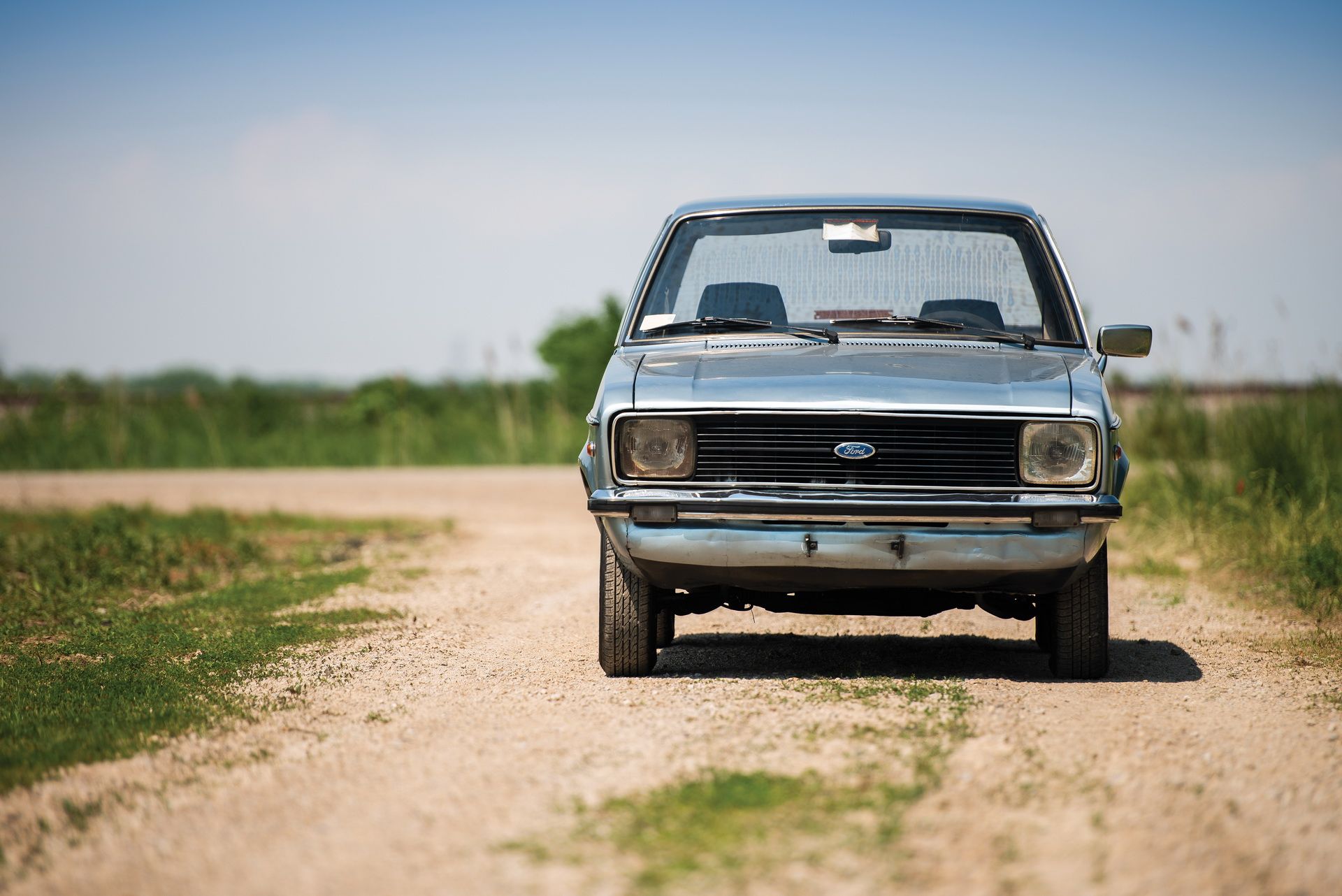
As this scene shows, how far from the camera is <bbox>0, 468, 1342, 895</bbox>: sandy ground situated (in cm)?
312

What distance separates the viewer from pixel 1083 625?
Result: 5.39m

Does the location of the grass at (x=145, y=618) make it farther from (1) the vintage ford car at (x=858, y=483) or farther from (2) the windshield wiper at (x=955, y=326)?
(2) the windshield wiper at (x=955, y=326)

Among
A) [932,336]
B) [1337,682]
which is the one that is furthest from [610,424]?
[1337,682]

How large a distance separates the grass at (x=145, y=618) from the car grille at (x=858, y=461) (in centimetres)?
192

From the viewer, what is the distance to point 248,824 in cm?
Answer: 350

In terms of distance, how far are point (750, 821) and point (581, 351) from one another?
28523 millimetres

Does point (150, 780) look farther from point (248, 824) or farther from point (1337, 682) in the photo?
point (1337, 682)

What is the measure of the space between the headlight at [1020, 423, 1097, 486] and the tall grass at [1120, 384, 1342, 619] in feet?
10.6

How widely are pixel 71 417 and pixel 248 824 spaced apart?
21.4 metres

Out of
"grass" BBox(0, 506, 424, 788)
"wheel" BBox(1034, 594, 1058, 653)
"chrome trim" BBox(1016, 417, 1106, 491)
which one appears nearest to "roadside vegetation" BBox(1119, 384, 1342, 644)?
"wheel" BBox(1034, 594, 1058, 653)

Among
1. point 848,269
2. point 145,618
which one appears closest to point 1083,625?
point 848,269

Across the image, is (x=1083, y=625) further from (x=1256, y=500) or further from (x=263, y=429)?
(x=263, y=429)

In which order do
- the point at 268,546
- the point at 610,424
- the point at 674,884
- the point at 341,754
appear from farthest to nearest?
the point at 268,546 → the point at 610,424 → the point at 341,754 → the point at 674,884

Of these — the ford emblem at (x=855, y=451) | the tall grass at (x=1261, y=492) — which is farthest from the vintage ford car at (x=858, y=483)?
the tall grass at (x=1261, y=492)
